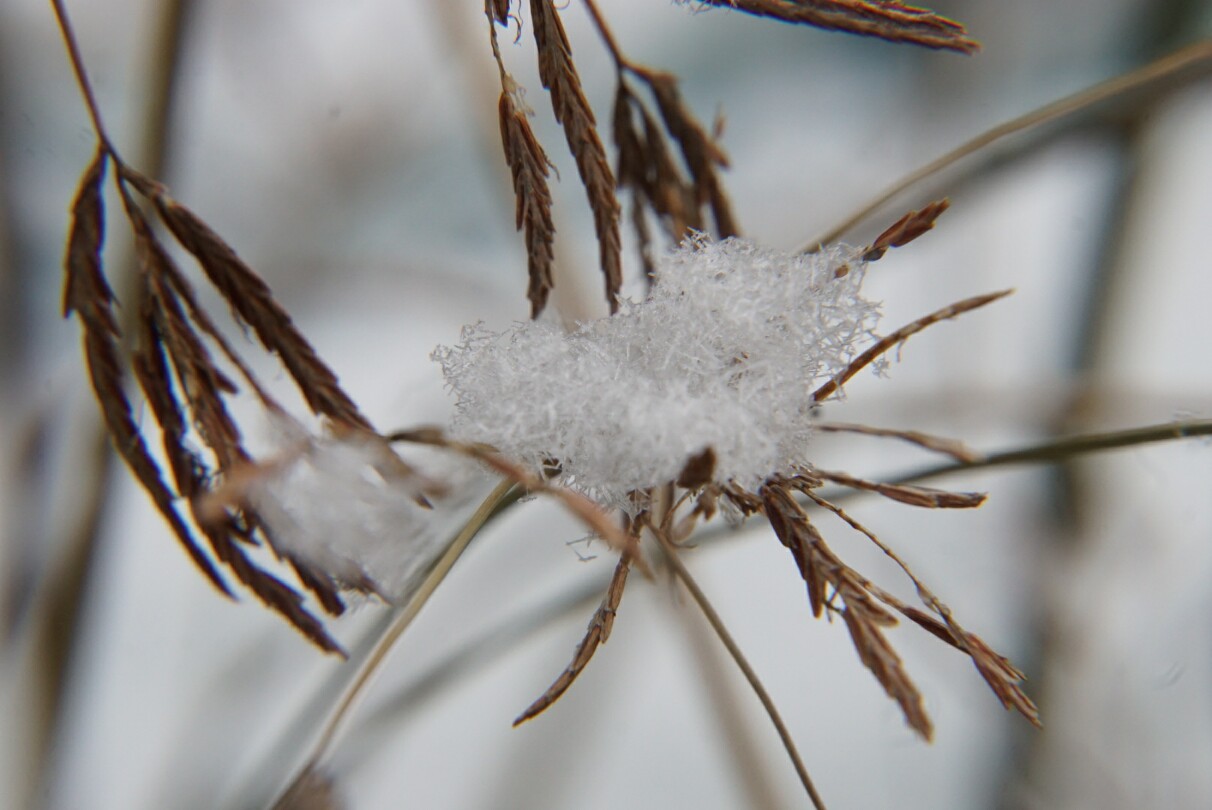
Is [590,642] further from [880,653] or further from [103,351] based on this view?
[103,351]

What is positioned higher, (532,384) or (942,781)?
(532,384)

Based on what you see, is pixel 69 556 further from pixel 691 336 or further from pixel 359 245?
pixel 691 336

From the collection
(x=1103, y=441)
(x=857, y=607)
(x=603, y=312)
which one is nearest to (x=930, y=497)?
(x=857, y=607)

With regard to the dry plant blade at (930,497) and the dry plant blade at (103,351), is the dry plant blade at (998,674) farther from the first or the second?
the dry plant blade at (103,351)

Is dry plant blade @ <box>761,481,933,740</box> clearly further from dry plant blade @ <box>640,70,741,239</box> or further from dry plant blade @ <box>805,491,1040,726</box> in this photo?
dry plant blade @ <box>640,70,741,239</box>

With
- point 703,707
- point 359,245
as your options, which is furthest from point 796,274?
point 359,245

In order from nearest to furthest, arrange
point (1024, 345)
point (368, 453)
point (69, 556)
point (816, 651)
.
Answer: point (368, 453), point (69, 556), point (816, 651), point (1024, 345)

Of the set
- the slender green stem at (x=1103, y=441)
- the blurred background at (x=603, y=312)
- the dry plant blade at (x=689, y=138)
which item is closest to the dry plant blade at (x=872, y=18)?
the dry plant blade at (x=689, y=138)
